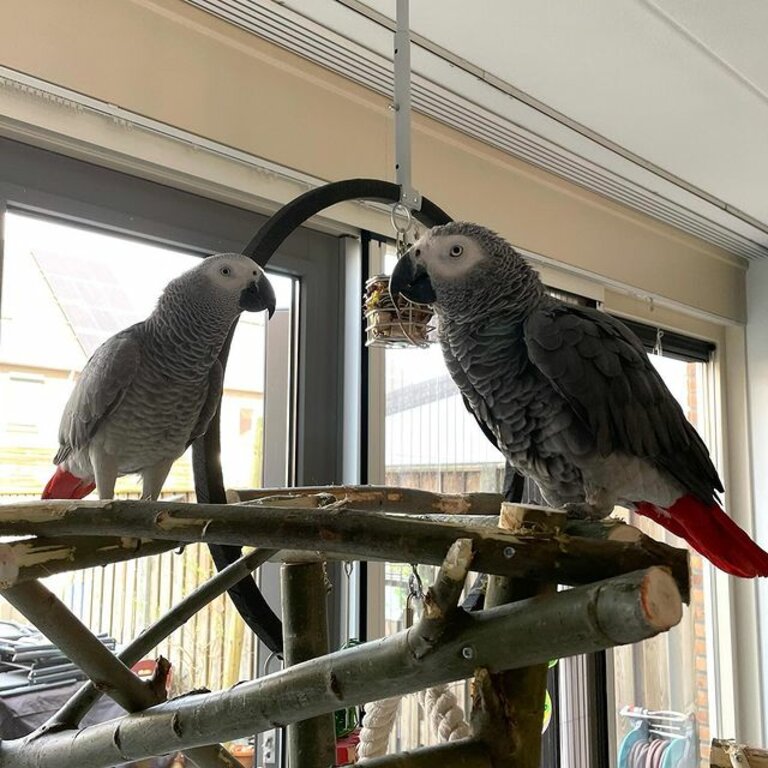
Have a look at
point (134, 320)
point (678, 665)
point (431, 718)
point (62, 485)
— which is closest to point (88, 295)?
point (134, 320)

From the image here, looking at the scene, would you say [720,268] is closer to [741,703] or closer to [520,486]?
[741,703]

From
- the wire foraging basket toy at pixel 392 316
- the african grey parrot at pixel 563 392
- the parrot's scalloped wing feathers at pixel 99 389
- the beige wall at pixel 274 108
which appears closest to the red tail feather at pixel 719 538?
the african grey parrot at pixel 563 392

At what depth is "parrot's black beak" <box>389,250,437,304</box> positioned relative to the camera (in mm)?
1035

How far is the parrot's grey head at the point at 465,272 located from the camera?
101cm

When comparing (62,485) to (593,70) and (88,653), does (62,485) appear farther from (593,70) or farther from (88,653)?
Answer: (593,70)

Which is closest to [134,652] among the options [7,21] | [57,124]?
[57,124]

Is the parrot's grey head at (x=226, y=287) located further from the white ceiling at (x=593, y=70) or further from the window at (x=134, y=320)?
the white ceiling at (x=593, y=70)

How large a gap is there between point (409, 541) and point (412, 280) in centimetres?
59

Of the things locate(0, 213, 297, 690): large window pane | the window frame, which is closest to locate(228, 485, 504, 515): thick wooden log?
locate(0, 213, 297, 690): large window pane

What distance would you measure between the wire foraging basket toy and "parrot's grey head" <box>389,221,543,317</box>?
13 centimetres

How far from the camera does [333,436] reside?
66.9 inches

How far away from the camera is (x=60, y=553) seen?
0.63 metres

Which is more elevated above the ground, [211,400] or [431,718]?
[211,400]

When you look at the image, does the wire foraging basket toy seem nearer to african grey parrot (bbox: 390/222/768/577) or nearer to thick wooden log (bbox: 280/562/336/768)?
african grey parrot (bbox: 390/222/768/577)
